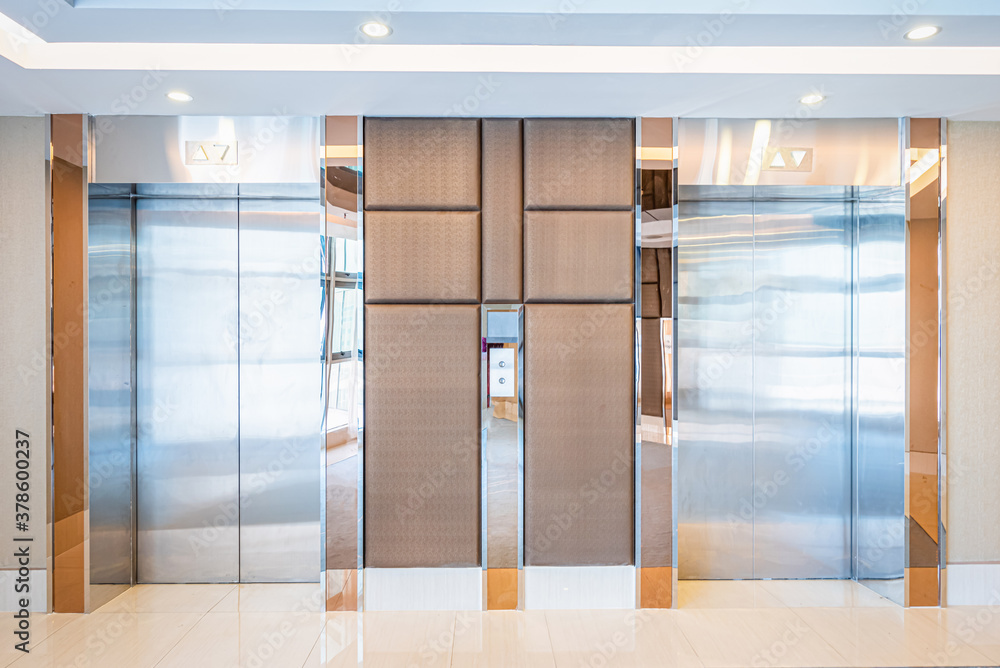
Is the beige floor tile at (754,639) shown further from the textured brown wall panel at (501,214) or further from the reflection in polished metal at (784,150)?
the reflection in polished metal at (784,150)

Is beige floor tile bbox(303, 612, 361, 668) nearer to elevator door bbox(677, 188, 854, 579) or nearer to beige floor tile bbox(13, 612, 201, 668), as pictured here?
beige floor tile bbox(13, 612, 201, 668)

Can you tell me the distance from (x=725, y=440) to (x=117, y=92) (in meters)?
3.79

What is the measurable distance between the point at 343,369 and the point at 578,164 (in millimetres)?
1672

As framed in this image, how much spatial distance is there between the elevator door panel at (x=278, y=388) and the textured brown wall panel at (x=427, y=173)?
64 centimetres

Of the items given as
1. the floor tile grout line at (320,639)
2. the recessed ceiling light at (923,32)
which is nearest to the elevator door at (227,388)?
the floor tile grout line at (320,639)

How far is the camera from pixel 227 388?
371 centimetres

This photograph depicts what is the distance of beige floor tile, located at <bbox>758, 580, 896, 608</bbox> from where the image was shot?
11.3 ft

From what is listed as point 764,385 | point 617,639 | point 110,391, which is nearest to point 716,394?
point 764,385

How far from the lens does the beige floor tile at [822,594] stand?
3.45m

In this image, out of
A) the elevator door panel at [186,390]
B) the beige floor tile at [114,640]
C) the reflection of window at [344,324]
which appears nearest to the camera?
the beige floor tile at [114,640]

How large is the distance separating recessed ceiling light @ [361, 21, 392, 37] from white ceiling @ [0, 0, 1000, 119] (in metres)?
0.04

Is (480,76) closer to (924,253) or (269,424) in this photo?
(269,424)

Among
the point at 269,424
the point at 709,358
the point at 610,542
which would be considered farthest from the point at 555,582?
the point at 269,424

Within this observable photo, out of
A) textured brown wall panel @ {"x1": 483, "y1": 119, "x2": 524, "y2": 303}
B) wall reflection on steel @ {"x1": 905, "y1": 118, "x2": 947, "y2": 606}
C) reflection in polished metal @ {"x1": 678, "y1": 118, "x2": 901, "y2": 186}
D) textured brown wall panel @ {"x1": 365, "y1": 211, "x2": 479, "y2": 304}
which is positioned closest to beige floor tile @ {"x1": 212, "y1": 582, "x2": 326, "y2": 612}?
textured brown wall panel @ {"x1": 365, "y1": 211, "x2": 479, "y2": 304}
